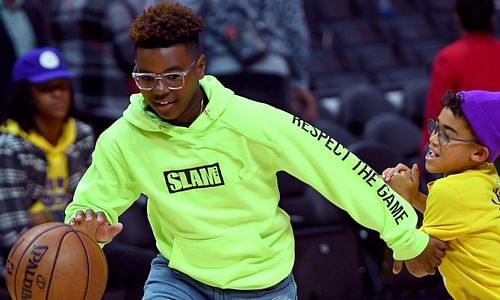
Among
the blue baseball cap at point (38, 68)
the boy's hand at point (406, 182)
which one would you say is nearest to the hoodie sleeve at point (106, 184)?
the boy's hand at point (406, 182)

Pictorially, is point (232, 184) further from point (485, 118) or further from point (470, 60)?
point (470, 60)

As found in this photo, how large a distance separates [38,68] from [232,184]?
1.90 meters

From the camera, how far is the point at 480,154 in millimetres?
3502

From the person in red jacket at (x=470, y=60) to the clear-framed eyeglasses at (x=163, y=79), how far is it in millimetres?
2166

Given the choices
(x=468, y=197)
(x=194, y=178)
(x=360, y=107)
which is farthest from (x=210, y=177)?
(x=360, y=107)

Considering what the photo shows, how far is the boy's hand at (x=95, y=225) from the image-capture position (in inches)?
136

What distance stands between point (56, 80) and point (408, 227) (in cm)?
223

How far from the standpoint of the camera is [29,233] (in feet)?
11.1

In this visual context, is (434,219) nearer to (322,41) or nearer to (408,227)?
(408,227)

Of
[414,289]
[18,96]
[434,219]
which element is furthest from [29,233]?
[414,289]

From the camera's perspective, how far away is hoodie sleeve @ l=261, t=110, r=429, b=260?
342 centimetres

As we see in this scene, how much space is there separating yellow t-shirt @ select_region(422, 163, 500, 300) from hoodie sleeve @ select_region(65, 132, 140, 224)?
102 centimetres

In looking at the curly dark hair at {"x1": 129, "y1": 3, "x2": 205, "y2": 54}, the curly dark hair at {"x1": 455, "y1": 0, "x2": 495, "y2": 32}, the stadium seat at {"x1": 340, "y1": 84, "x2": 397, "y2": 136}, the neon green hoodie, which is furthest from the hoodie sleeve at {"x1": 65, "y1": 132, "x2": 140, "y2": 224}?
the stadium seat at {"x1": 340, "y1": 84, "x2": 397, "y2": 136}

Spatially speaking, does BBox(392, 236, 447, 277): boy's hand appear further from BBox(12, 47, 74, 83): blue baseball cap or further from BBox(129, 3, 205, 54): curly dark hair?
BBox(12, 47, 74, 83): blue baseball cap
